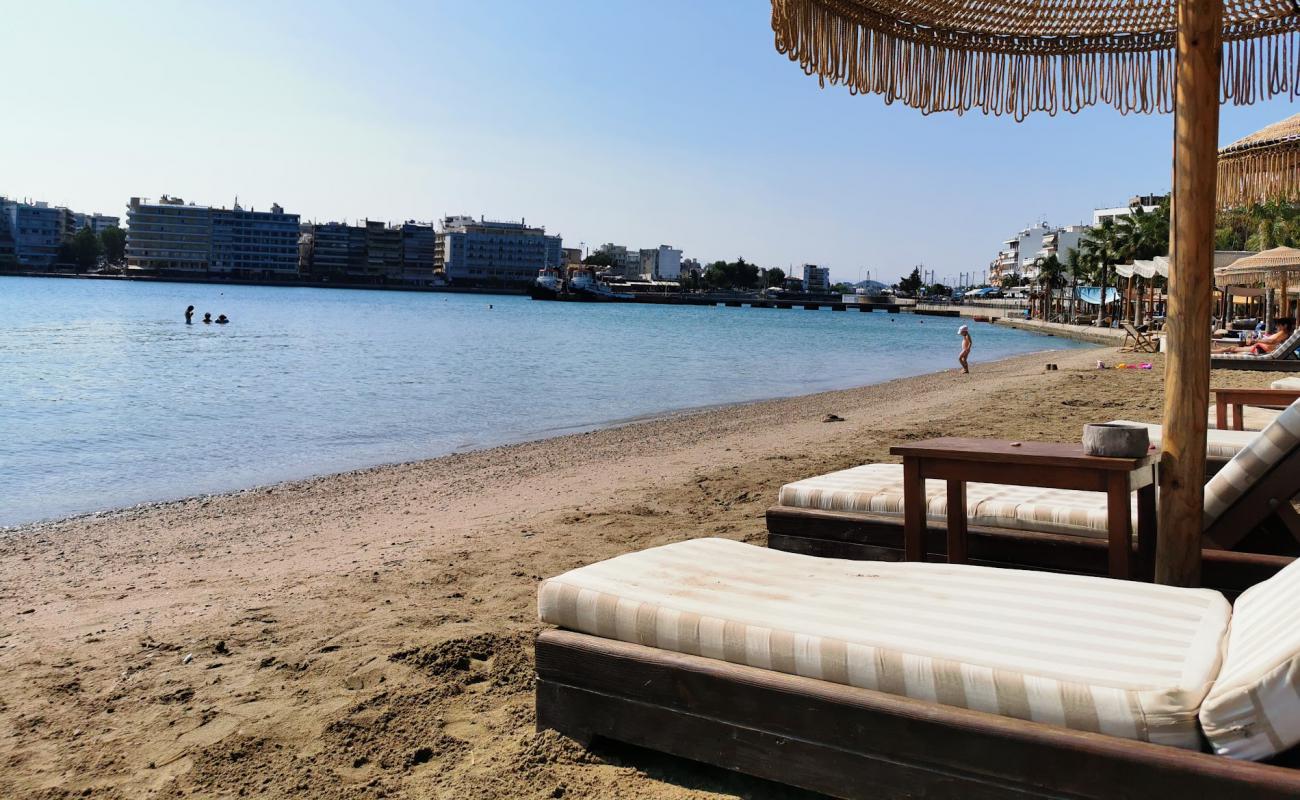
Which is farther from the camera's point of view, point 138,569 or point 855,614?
point 138,569

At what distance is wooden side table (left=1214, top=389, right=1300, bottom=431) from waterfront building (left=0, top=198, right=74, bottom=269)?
194 meters

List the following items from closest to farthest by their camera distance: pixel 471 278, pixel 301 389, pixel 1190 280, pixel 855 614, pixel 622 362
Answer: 1. pixel 855 614
2. pixel 1190 280
3. pixel 301 389
4. pixel 622 362
5. pixel 471 278

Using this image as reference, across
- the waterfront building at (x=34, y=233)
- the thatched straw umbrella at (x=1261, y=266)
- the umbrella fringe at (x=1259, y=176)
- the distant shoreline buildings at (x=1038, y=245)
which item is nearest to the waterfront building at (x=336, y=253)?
the waterfront building at (x=34, y=233)

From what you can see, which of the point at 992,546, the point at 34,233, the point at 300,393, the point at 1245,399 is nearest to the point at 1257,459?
the point at 992,546

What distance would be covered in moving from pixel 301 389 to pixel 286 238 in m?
160

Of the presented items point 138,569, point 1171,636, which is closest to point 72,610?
point 138,569

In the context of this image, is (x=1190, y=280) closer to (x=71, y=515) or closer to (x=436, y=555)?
(x=436, y=555)

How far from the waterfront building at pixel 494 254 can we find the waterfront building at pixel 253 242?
1128 inches

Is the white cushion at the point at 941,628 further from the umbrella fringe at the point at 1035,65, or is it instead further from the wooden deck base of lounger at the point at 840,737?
the umbrella fringe at the point at 1035,65

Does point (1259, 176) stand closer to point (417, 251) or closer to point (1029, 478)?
point (1029, 478)

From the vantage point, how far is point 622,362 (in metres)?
36.4

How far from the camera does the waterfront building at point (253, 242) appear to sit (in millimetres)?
167750

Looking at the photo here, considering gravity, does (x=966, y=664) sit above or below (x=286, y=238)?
below

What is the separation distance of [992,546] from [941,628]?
1.50 m
